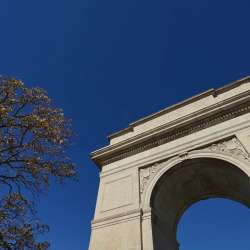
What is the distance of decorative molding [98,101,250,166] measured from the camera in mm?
10914

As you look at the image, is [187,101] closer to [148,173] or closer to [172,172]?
[172,172]

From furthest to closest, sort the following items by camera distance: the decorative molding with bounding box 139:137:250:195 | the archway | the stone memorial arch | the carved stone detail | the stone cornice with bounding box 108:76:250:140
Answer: the stone cornice with bounding box 108:76:250:140
the carved stone detail
the archway
the stone memorial arch
the decorative molding with bounding box 139:137:250:195

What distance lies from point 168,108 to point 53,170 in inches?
270

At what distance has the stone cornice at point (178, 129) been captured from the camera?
35.7 feet

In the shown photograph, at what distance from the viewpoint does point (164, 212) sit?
11.8 meters

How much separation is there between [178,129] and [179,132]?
0.14 metres

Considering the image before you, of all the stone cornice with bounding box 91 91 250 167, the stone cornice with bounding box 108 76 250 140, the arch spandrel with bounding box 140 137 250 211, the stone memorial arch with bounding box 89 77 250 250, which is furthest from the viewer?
the stone cornice with bounding box 108 76 250 140

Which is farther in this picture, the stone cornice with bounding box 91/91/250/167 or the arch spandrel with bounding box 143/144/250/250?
the stone cornice with bounding box 91/91/250/167

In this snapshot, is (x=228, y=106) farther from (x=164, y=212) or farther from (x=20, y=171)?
(x=20, y=171)

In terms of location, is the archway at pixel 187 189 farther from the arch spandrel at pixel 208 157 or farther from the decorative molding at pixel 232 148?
the decorative molding at pixel 232 148

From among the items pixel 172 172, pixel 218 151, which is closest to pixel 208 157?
pixel 218 151

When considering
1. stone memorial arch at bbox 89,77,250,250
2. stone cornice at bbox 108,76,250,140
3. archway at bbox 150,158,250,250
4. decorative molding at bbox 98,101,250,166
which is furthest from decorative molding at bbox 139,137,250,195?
stone cornice at bbox 108,76,250,140

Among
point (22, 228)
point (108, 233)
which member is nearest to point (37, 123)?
point (22, 228)

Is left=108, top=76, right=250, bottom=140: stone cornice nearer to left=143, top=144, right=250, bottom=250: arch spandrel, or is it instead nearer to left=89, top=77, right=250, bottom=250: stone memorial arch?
left=89, top=77, right=250, bottom=250: stone memorial arch
